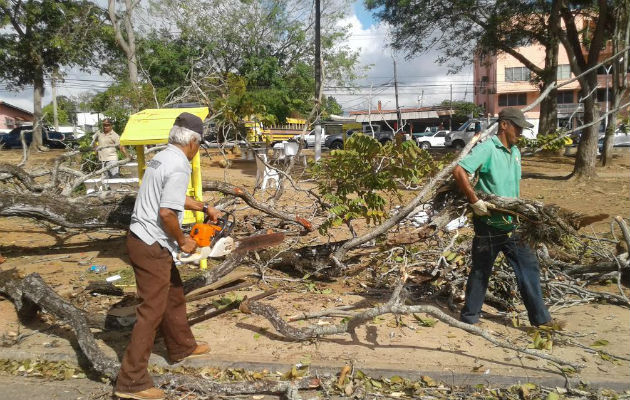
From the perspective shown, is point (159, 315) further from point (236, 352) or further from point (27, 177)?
point (27, 177)

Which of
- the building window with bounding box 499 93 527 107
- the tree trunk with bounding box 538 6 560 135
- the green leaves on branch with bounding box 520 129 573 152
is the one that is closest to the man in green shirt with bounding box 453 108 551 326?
the green leaves on branch with bounding box 520 129 573 152

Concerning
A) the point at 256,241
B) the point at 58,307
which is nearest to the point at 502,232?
the point at 256,241

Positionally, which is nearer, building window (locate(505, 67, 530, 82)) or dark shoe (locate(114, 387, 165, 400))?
dark shoe (locate(114, 387, 165, 400))

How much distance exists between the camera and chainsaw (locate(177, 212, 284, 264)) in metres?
3.57

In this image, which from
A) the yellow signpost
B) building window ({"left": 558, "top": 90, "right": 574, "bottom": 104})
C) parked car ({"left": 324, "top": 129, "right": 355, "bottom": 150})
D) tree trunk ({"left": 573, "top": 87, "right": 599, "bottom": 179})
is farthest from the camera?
building window ({"left": 558, "top": 90, "right": 574, "bottom": 104})

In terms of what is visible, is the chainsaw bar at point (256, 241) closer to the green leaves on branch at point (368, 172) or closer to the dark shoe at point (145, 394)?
the green leaves on branch at point (368, 172)

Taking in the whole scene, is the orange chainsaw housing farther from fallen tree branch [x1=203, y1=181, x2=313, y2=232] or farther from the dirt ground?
fallen tree branch [x1=203, y1=181, x2=313, y2=232]

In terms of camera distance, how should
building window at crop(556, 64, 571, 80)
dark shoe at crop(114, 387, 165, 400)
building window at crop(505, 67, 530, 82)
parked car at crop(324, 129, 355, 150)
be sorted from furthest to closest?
building window at crop(505, 67, 530, 82) → building window at crop(556, 64, 571, 80) → parked car at crop(324, 129, 355, 150) → dark shoe at crop(114, 387, 165, 400)

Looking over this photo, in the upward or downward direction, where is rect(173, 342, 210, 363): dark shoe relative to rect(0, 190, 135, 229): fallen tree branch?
downward

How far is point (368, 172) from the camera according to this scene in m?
5.32

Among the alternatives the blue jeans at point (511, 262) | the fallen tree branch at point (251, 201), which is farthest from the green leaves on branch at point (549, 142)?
the fallen tree branch at point (251, 201)

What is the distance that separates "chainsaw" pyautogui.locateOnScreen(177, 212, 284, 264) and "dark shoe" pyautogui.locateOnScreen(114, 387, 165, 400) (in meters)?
0.88

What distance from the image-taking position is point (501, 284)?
4.90 metres

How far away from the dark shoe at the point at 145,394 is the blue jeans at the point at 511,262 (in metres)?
2.43
